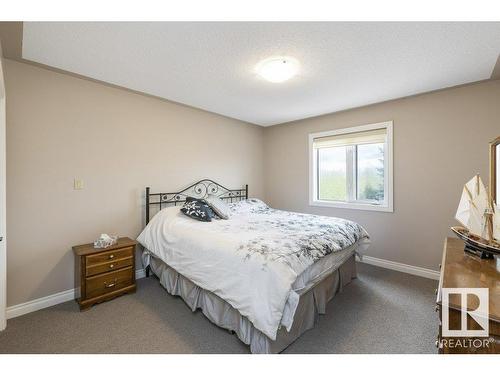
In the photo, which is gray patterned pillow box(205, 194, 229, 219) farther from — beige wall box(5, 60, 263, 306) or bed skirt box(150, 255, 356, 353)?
bed skirt box(150, 255, 356, 353)

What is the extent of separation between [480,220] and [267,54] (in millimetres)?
2016

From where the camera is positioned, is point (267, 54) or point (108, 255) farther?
point (108, 255)

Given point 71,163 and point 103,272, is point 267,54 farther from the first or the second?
point 103,272

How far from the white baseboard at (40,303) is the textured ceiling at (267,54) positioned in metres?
2.30

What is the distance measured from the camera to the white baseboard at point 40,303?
2.13 meters

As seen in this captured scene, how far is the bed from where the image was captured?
5.13ft

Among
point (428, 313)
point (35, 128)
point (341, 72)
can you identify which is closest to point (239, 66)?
point (341, 72)

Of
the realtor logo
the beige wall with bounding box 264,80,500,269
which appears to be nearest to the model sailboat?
the realtor logo

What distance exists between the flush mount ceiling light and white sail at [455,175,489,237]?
168 centimetres

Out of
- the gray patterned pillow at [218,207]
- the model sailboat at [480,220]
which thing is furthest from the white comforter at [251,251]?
the model sailboat at [480,220]

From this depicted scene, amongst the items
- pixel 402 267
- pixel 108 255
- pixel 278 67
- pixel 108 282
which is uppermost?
pixel 278 67

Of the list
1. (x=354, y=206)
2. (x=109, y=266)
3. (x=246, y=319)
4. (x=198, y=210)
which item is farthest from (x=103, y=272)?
(x=354, y=206)

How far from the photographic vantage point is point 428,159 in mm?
2955
